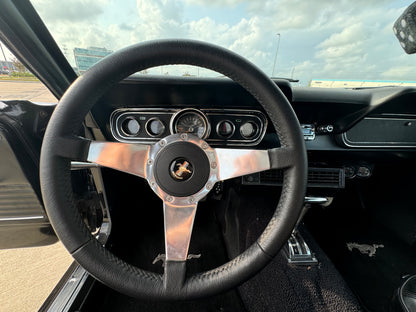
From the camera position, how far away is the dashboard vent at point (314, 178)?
5.24 ft

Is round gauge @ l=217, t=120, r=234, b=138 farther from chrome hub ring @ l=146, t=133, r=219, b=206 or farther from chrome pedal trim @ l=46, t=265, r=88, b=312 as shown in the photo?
chrome pedal trim @ l=46, t=265, r=88, b=312

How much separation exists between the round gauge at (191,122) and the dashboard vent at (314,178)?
0.52m

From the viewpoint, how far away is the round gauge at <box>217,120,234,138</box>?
142cm

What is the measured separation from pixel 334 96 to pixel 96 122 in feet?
5.13

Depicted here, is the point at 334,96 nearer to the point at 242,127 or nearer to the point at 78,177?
the point at 242,127

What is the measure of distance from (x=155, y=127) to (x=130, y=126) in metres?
0.18

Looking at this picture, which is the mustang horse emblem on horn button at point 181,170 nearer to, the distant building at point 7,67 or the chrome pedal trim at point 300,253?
the distant building at point 7,67

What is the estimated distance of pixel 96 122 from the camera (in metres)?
1.32

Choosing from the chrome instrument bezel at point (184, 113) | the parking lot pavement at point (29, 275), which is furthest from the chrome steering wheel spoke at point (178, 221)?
the parking lot pavement at point (29, 275)

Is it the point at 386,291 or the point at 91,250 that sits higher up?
the point at 91,250

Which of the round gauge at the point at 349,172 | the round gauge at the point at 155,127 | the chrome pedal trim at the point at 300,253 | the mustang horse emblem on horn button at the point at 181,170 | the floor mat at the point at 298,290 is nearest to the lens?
the mustang horse emblem on horn button at the point at 181,170

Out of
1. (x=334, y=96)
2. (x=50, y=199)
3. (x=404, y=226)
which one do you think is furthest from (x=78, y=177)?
(x=404, y=226)

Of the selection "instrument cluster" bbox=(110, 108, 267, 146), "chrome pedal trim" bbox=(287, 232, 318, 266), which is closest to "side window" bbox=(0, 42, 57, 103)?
"instrument cluster" bbox=(110, 108, 267, 146)

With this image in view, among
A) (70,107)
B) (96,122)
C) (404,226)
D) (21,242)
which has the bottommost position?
(404,226)
